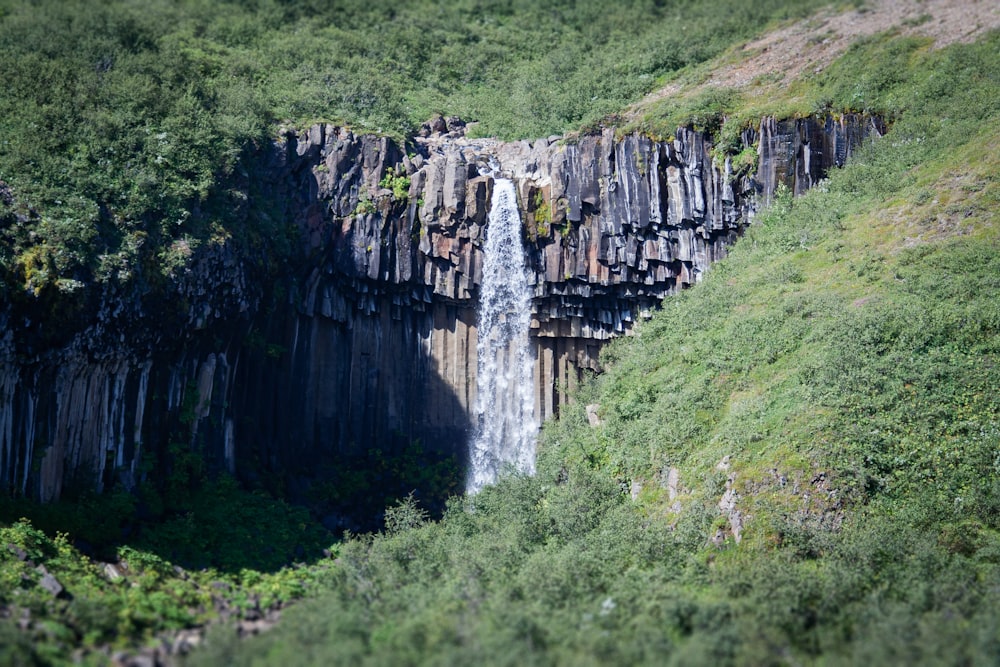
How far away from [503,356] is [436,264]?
4.48m

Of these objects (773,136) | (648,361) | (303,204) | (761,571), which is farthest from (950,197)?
(303,204)

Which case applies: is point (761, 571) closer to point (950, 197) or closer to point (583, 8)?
point (950, 197)

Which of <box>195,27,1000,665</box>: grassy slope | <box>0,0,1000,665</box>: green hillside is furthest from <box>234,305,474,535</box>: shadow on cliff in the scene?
<box>195,27,1000,665</box>: grassy slope

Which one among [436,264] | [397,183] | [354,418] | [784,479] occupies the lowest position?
[784,479]

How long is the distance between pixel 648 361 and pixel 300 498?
13564 mm

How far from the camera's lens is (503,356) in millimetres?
40344

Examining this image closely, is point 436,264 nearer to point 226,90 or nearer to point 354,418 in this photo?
point 354,418

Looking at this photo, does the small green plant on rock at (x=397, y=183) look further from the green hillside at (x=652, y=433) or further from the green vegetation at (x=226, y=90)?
the green hillside at (x=652, y=433)

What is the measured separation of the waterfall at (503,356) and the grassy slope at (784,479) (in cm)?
296

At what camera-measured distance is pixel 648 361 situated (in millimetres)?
35438

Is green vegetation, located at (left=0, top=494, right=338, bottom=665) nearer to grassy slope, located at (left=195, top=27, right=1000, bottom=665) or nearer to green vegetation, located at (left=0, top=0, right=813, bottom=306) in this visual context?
grassy slope, located at (left=195, top=27, right=1000, bottom=665)

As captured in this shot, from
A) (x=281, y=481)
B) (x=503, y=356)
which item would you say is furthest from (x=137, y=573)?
(x=503, y=356)

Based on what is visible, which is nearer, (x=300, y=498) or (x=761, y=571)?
(x=761, y=571)

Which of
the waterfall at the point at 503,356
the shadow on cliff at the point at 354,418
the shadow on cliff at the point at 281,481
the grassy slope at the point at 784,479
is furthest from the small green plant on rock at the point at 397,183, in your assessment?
the grassy slope at the point at 784,479
